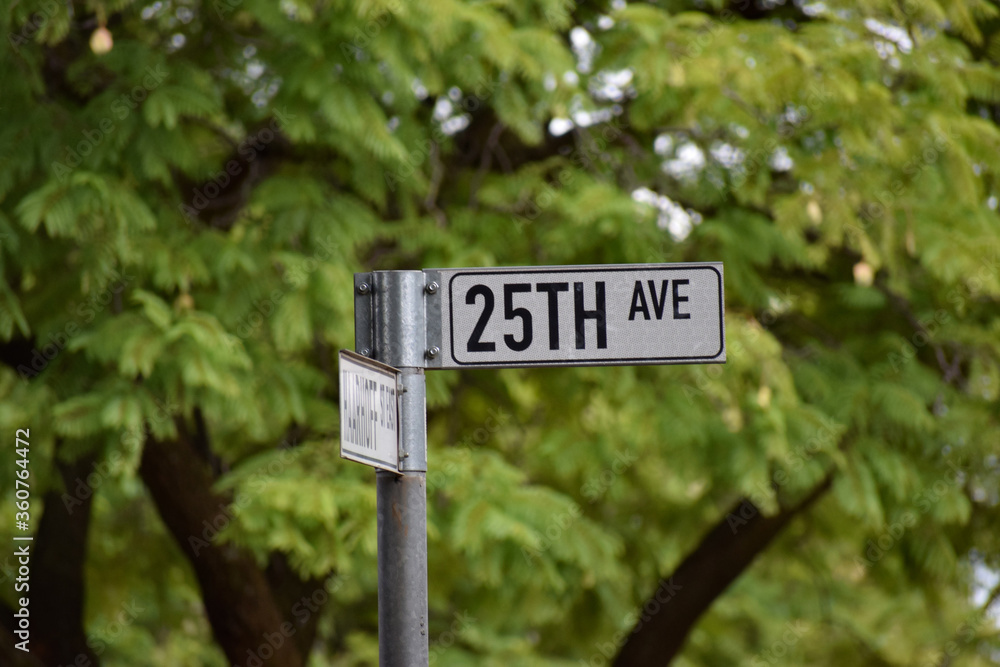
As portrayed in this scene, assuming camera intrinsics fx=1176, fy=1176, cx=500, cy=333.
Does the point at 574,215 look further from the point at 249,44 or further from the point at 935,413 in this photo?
the point at 935,413

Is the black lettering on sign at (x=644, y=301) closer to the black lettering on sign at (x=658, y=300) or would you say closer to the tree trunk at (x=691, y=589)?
the black lettering on sign at (x=658, y=300)

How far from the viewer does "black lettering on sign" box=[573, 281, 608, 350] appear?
2.57m

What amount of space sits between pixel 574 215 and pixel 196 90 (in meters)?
1.69

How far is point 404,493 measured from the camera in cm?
233

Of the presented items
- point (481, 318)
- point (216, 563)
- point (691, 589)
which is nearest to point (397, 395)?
point (481, 318)

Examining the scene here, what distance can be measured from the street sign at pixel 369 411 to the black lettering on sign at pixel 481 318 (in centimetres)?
20

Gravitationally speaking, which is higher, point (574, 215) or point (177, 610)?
point (574, 215)

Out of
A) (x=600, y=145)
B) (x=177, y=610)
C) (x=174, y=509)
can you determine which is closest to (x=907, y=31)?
(x=600, y=145)

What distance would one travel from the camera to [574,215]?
17.1 feet

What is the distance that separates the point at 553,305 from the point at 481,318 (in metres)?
0.17

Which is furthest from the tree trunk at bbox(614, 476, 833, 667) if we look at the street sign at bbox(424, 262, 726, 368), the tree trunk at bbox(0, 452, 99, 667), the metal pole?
the metal pole

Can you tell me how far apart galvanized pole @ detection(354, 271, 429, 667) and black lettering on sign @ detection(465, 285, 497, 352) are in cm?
11

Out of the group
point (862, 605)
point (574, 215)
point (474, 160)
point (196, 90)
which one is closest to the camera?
point (196, 90)

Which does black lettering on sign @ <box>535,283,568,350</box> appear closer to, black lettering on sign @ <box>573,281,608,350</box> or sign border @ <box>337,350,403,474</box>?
black lettering on sign @ <box>573,281,608,350</box>
